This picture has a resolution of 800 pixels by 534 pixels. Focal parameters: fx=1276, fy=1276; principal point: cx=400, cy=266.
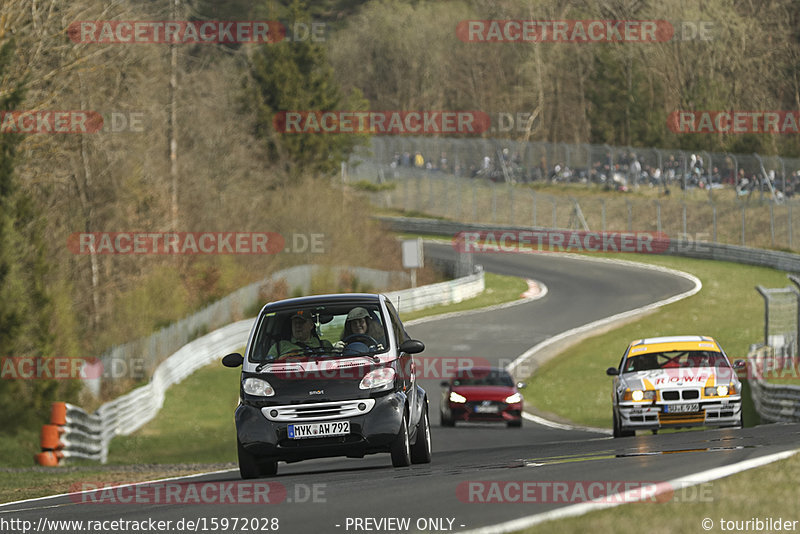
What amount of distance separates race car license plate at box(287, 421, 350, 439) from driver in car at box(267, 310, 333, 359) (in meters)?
0.85

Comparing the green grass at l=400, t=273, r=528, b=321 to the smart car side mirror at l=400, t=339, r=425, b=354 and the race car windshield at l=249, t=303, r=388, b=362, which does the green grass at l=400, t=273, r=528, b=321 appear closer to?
the race car windshield at l=249, t=303, r=388, b=362

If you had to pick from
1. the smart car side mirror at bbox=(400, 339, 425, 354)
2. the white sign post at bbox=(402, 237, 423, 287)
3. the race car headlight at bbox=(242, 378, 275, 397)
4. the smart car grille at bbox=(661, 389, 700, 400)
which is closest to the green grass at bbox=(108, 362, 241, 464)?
the smart car grille at bbox=(661, 389, 700, 400)

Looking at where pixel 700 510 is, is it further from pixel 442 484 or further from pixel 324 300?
pixel 324 300

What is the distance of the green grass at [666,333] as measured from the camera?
31719 mm

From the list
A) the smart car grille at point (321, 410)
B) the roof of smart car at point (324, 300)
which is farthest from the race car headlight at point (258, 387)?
the roof of smart car at point (324, 300)

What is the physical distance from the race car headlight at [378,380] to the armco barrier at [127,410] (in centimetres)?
224

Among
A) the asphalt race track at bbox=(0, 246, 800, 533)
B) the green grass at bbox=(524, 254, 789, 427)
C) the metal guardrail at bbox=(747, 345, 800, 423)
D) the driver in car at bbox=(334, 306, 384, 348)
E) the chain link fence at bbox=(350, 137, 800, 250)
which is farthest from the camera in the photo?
the chain link fence at bbox=(350, 137, 800, 250)

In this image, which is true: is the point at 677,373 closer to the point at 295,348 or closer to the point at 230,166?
the point at 295,348

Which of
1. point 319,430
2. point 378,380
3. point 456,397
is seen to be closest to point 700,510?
point 378,380

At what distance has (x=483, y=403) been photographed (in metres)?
26.0

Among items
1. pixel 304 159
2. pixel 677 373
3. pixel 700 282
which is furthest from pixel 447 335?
pixel 304 159

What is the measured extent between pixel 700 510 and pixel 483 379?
19.4 m

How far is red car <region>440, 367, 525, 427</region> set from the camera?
26031 mm

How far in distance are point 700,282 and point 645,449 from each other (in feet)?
128
